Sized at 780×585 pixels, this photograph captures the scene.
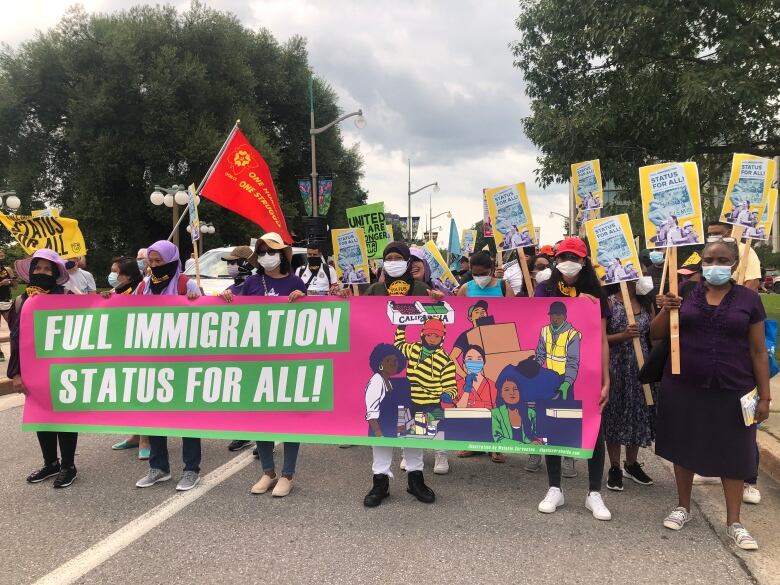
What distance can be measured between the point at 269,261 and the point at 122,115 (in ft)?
76.7

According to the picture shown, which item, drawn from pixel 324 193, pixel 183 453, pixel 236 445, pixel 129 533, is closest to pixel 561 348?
pixel 183 453

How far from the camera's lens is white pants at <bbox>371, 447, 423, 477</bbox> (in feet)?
13.3

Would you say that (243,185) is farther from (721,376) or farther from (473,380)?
(721,376)

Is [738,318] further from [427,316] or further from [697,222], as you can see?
[427,316]

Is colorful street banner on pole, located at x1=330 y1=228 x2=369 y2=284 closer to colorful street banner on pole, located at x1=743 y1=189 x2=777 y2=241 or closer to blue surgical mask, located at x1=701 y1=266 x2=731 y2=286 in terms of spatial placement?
colorful street banner on pole, located at x1=743 y1=189 x2=777 y2=241

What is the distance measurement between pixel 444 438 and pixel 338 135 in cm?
3081

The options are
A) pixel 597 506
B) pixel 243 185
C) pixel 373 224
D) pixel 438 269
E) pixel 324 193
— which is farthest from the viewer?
pixel 324 193

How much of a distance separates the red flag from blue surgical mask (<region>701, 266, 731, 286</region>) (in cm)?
461

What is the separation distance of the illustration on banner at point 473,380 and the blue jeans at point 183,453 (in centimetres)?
142

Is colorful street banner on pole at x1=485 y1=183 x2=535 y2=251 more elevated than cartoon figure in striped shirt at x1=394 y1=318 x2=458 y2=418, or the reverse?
colorful street banner on pole at x1=485 y1=183 x2=535 y2=251

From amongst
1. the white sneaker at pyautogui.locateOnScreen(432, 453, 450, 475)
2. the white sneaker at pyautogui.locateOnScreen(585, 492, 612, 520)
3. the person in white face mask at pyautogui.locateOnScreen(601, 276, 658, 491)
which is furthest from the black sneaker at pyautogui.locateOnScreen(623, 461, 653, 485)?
the white sneaker at pyautogui.locateOnScreen(432, 453, 450, 475)

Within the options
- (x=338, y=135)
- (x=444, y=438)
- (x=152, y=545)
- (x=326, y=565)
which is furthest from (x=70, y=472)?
(x=338, y=135)

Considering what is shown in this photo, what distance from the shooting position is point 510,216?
526 centimetres

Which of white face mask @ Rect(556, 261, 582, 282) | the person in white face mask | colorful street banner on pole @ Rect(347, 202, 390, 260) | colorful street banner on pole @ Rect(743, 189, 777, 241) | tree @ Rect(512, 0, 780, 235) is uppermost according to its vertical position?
tree @ Rect(512, 0, 780, 235)
